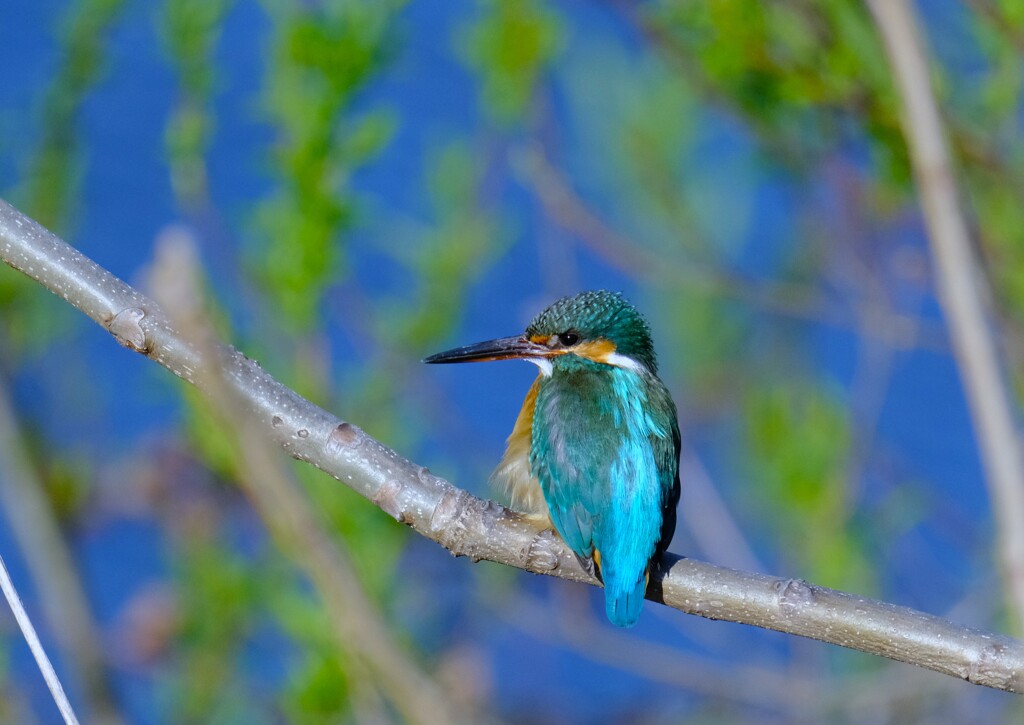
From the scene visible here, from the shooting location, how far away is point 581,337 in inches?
83.2

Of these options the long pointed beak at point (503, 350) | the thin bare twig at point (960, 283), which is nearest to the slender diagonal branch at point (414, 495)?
the thin bare twig at point (960, 283)


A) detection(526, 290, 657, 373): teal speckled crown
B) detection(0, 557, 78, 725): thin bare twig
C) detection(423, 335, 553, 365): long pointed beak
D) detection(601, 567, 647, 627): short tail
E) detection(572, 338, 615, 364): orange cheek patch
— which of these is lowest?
detection(0, 557, 78, 725): thin bare twig

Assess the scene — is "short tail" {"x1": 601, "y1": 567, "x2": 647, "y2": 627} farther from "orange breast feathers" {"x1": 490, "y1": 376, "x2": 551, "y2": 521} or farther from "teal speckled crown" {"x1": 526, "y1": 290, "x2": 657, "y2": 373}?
"teal speckled crown" {"x1": 526, "y1": 290, "x2": 657, "y2": 373}

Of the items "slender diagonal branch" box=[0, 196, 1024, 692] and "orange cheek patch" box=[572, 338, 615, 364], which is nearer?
"slender diagonal branch" box=[0, 196, 1024, 692]

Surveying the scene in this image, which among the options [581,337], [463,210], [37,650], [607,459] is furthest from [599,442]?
[463,210]

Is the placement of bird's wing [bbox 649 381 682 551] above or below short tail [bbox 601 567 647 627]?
above

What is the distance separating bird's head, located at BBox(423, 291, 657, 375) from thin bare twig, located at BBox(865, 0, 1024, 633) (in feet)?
2.36

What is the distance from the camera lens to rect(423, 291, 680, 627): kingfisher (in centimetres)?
161

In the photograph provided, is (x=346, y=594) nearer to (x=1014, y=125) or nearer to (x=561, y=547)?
(x=561, y=547)

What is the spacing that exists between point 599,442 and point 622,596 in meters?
0.30

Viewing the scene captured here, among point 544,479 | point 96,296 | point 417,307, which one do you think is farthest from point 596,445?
point 417,307

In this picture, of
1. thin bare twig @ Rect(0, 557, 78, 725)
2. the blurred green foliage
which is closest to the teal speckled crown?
the blurred green foliage

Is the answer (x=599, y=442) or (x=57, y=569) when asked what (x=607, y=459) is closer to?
(x=599, y=442)

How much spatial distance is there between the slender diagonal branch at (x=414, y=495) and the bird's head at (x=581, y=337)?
750 millimetres
